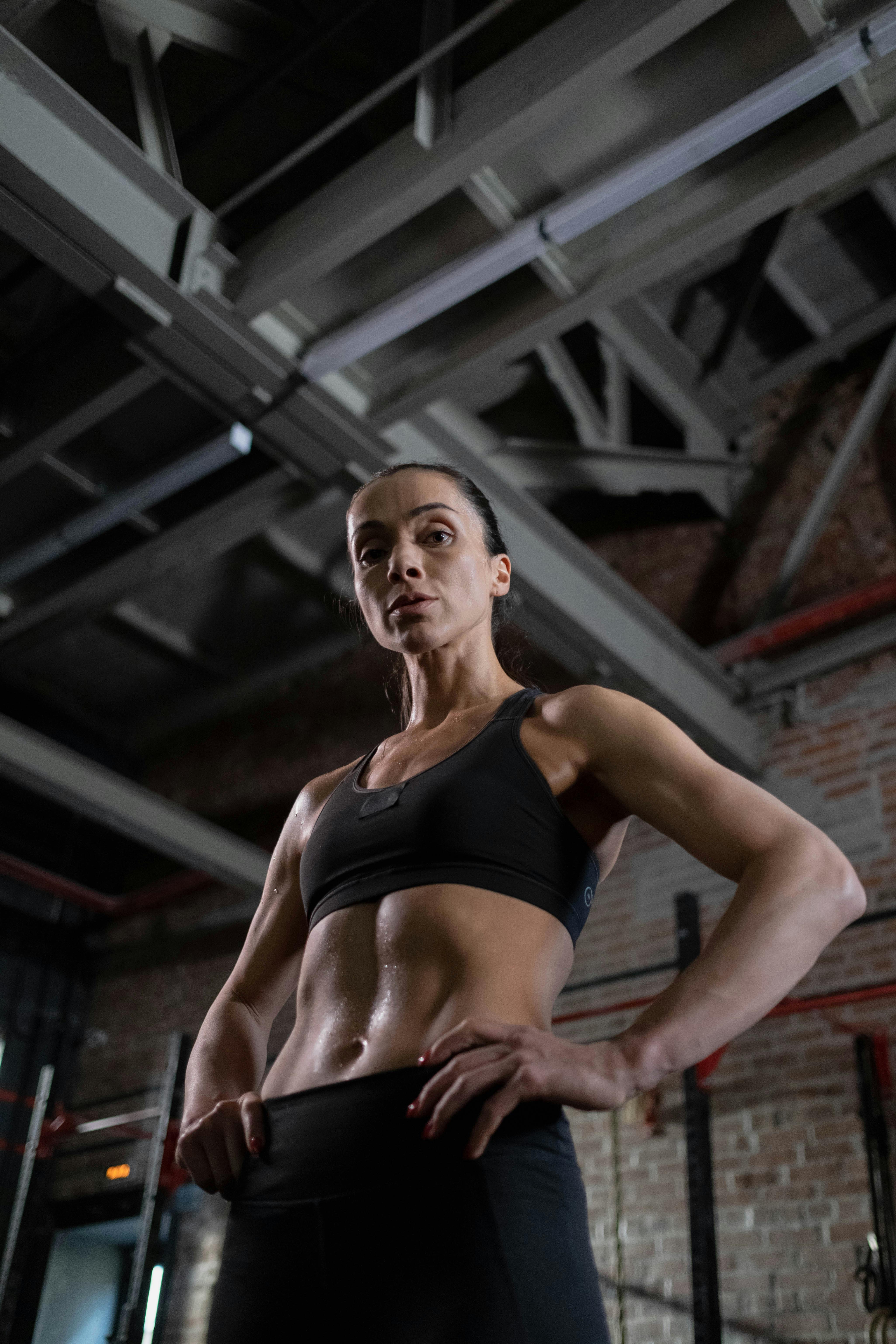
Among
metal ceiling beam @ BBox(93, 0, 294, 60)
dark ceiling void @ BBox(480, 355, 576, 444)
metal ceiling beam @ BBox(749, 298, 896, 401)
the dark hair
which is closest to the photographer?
the dark hair

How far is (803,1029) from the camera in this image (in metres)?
4.65

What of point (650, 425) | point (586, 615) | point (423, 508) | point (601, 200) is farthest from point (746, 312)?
point (423, 508)

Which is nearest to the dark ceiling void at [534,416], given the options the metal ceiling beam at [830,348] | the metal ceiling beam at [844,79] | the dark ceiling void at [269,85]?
the metal ceiling beam at [830,348]

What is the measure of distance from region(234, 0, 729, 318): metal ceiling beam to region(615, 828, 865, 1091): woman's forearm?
2.61m

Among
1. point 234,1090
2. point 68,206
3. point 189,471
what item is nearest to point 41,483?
point 189,471

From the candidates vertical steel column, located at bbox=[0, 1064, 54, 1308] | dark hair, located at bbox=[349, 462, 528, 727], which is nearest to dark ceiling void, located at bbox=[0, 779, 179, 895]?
vertical steel column, located at bbox=[0, 1064, 54, 1308]

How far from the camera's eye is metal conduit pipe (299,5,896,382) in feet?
9.99

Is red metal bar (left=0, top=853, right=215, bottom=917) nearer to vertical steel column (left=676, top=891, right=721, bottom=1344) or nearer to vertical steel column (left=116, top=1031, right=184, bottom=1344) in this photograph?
vertical steel column (left=116, top=1031, right=184, bottom=1344)

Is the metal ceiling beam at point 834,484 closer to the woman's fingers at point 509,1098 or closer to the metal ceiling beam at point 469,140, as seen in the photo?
the metal ceiling beam at point 469,140

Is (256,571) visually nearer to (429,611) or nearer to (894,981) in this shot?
(894,981)

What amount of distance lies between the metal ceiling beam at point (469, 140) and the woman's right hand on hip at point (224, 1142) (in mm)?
2809

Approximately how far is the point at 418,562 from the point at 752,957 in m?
0.61

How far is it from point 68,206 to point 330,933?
2.77 metres

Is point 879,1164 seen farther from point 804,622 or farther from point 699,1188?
point 804,622
